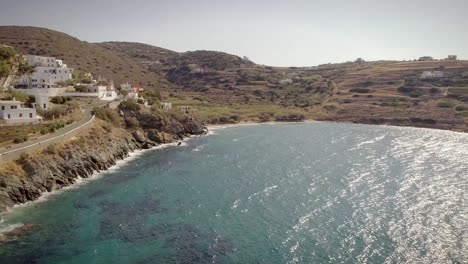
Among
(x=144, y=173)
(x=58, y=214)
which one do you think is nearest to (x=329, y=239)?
(x=58, y=214)

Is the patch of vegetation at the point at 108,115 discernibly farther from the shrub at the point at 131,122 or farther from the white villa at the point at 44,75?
the white villa at the point at 44,75

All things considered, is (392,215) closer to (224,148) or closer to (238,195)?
(238,195)

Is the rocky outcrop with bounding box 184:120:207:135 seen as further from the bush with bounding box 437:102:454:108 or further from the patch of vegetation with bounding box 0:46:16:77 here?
the bush with bounding box 437:102:454:108

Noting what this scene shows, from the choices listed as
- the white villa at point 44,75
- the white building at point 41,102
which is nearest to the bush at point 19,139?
the white building at point 41,102

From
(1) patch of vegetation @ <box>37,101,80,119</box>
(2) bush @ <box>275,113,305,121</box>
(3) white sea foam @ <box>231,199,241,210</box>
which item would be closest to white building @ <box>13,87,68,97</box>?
(1) patch of vegetation @ <box>37,101,80,119</box>

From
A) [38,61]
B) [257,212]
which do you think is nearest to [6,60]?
[38,61]

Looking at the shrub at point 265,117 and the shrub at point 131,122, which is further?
the shrub at point 265,117

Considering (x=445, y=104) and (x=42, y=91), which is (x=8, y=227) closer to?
(x=42, y=91)
